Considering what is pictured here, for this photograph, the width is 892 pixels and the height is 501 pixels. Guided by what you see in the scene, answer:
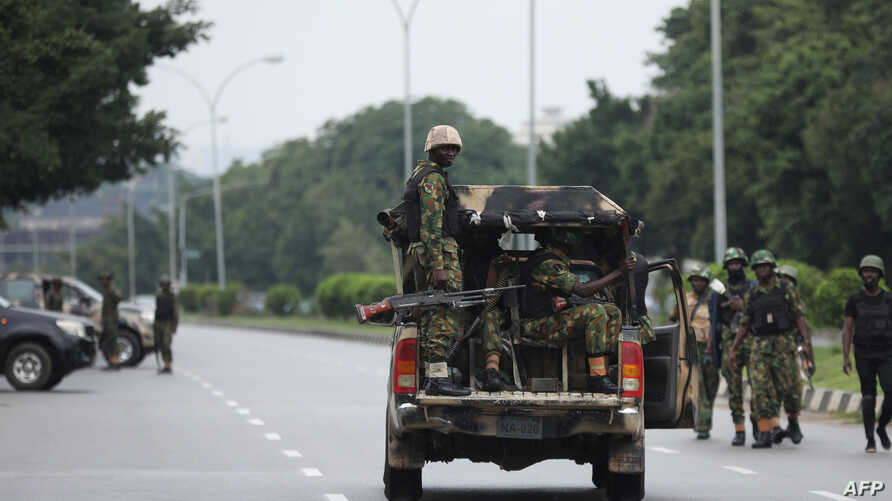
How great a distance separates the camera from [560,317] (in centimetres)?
1096

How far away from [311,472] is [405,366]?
12.0 ft

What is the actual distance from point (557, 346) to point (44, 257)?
178097 millimetres

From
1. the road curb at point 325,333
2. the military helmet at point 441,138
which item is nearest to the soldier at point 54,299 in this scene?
the road curb at point 325,333

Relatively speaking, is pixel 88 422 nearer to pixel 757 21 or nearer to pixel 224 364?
pixel 224 364

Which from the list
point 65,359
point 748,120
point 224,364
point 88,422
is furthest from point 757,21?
point 88,422

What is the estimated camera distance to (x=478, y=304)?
35.8ft

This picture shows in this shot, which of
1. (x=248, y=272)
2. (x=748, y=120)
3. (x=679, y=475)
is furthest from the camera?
(x=248, y=272)

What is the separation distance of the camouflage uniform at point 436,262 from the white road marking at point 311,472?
3.45 metres

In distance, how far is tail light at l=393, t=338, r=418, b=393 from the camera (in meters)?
10.7

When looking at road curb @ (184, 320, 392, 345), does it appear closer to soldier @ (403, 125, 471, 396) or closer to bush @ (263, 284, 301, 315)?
bush @ (263, 284, 301, 315)

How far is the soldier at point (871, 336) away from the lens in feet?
50.8

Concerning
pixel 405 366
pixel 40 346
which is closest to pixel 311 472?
pixel 405 366

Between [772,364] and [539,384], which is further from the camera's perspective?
[772,364]

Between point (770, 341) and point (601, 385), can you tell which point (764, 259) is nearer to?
point (770, 341)
